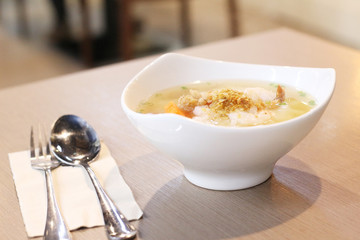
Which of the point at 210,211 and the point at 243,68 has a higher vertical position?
the point at 243,68

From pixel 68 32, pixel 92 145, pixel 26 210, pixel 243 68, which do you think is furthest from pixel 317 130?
pixel 68 32

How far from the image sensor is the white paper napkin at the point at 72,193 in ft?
2.46

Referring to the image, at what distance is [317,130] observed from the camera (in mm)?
982

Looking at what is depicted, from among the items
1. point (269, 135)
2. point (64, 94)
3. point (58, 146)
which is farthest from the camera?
point (64, 94)

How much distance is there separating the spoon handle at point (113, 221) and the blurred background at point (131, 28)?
230 centimetres

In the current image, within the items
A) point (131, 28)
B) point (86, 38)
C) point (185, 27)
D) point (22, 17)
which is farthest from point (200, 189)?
point (22, 17)

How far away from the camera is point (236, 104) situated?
2.60ft

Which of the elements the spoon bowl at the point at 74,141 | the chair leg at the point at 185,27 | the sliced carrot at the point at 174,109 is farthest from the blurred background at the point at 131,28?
the sliced carrot at the point at 174,109

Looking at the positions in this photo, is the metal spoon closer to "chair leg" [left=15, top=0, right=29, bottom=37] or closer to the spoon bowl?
the spoon bowl

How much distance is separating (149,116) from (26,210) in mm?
227

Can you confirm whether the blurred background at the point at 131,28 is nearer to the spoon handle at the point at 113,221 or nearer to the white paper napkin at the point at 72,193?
the white paper napkin at the point at 72,193

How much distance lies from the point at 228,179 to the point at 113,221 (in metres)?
0.17

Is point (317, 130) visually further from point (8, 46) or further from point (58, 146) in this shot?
point (8, 46)

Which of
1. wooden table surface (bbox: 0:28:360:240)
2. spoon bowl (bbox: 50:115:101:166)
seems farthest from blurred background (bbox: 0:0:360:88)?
spoon bowl (bbox: 50:115:101:166)
